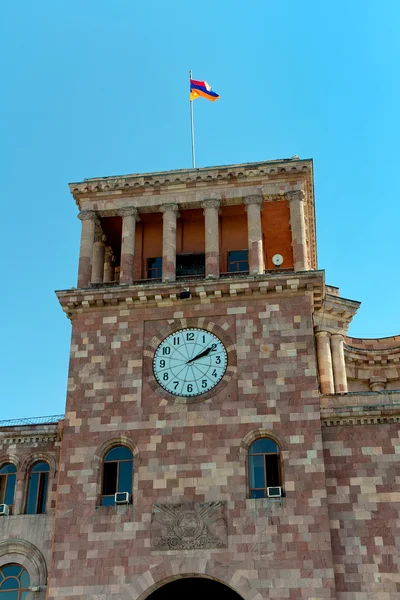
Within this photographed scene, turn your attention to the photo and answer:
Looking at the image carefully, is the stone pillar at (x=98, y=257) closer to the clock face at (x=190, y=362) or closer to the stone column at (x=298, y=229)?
the clock face at (x=190, y=362)

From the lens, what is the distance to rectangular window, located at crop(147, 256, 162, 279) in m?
36.1

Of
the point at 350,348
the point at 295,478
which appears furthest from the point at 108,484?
the point at 350,348

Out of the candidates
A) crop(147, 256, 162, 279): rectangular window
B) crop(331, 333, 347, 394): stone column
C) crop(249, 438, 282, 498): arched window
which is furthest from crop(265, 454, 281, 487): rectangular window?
crop(331, 333, 347, 394): stone column

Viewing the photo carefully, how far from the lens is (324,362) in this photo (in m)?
42.0

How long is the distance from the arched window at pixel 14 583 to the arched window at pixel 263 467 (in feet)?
30.3

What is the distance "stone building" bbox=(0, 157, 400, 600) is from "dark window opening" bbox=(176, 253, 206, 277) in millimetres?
87

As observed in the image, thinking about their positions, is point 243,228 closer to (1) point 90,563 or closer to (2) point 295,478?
(2) point 295,478

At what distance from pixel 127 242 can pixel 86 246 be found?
1758 mm

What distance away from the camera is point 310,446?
1161 inches

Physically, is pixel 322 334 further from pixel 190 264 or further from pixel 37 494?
pixel 37 494

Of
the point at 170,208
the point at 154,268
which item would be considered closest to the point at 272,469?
the point at 154,268

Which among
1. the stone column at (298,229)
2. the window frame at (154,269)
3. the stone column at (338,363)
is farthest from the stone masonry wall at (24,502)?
the stone column at (338,363)

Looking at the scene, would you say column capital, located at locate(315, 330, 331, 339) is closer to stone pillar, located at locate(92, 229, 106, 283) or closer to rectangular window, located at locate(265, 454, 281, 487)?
stone pillar, located at locate(92, 229, 106, 283)

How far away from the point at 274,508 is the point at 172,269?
10474mm
